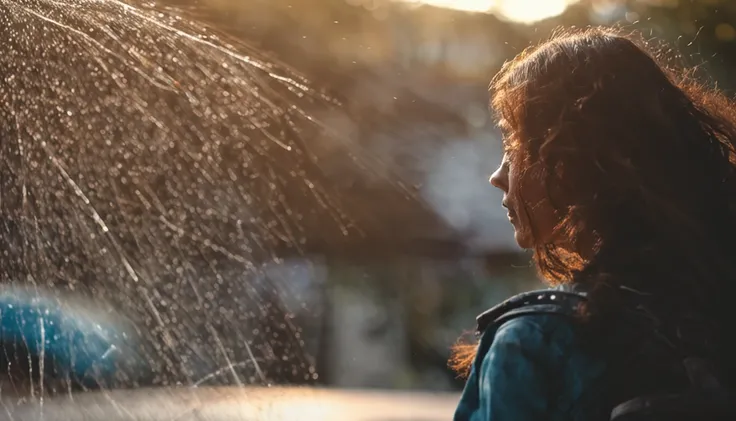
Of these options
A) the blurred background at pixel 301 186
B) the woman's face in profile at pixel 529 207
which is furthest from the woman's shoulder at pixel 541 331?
the blurred background at pixel 301 186

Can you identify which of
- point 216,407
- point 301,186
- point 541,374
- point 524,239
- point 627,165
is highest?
point 627,165

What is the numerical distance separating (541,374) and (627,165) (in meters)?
0.35

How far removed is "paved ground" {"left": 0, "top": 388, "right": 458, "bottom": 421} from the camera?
22.1 feet

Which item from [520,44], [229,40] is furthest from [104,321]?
[520,44]

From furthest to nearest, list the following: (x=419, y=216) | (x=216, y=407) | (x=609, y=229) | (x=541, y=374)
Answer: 1. (x=419, y=216)
2. (x=216, y=407)
3. (x=609, y=229)
4. (x=541, y=374)

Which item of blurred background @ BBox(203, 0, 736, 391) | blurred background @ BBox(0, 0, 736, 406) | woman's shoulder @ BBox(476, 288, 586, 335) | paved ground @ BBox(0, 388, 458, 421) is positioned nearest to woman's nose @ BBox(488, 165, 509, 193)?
woman's shoulder @ BBox(476, 288, 586, 335)

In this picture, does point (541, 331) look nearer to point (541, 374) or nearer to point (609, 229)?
point (541, 374)

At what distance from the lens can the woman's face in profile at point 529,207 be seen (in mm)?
1422

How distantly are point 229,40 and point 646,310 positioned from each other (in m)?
3.45

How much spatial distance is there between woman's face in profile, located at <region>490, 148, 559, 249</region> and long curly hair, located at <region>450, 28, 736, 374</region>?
0.02m

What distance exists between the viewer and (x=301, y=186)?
823 cm

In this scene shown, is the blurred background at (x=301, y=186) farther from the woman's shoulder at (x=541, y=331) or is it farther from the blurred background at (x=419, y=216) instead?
the woman's shoulder at (x=541, y=331)

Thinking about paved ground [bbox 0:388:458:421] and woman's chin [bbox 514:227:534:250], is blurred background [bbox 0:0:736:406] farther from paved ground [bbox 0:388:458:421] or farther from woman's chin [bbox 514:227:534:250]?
woman's chin [bbox 514:227:534:250]

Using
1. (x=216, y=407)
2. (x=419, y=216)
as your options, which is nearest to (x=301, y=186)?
(x=216, y=407)
